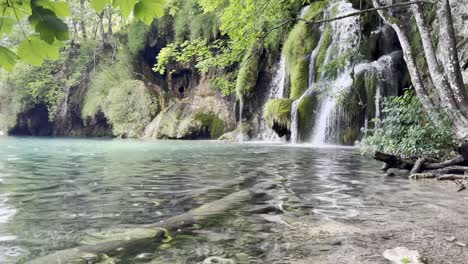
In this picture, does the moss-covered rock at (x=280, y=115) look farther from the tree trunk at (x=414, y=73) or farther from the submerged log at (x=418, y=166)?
the submerged log at (x=418, y=166)

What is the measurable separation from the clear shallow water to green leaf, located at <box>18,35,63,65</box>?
1.78 meters

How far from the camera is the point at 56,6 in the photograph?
1379 millimetres

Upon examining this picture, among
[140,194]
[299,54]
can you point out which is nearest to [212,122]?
[299,54]

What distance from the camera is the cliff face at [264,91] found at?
1376 cm

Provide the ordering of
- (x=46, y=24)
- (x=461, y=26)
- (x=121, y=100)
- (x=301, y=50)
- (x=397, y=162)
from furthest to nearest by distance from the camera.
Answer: (x=121, y=100) → (x=301, y=50) → (x=461, y=26) → (x=397, y=162) → (x=46, y=24)

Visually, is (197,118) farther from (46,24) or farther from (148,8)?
(46,24)

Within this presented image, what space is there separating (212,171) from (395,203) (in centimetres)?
384

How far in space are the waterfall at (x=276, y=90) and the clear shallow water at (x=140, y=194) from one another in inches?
382

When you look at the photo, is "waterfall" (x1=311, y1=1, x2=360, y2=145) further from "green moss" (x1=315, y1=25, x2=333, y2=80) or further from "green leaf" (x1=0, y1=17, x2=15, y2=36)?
"green leaf" (x1=0, y1=17, x2=15, y2=36)

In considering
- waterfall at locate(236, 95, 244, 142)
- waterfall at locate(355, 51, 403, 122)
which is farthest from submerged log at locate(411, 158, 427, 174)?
waterfall at locate(236, 95, 244, 142)

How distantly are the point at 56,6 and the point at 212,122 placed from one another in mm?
21942

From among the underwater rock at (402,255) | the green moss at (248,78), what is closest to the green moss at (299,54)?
the green moss at (248,78)

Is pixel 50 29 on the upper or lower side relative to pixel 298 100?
lower

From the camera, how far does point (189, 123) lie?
2341 centimetres
